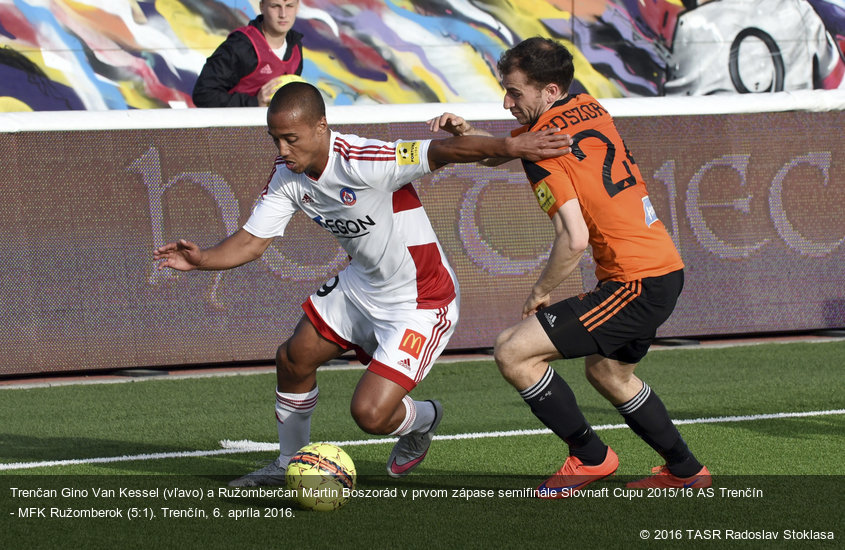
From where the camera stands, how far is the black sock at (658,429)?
5633mm

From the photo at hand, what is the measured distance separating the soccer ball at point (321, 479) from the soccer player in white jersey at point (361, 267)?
0.27 m

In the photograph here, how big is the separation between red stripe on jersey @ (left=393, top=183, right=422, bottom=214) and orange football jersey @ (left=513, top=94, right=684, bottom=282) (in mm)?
771

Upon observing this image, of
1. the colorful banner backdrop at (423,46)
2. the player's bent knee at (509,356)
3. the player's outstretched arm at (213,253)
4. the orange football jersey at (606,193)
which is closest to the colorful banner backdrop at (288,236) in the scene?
the player's outstretched arm at (213,253)

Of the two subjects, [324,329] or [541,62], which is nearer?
[541,62]

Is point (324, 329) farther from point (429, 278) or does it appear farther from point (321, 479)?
point (321, 479)

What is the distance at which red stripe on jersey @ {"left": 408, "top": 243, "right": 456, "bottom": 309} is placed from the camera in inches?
239

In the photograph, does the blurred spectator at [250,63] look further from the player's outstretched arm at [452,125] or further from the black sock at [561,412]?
the black sock at [561,412]

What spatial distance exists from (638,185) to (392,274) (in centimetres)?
136

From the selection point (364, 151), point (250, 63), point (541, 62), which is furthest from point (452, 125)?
point (250, 63)

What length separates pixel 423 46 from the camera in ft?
66.6

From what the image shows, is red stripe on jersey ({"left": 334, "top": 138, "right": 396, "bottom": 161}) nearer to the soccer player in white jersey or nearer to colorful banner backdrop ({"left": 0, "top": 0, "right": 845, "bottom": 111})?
the soccer player in white jersey

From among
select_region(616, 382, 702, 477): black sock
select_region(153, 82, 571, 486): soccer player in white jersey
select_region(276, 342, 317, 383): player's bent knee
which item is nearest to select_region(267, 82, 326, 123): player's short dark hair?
select_region(153, 82, 571, 486): soccer player in white jersey

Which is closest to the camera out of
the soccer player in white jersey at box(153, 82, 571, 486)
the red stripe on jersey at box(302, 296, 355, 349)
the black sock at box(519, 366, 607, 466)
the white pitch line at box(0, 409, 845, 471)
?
the black sock at box(519, 366, 607, 466)

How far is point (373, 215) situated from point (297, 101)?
711 millimetres
